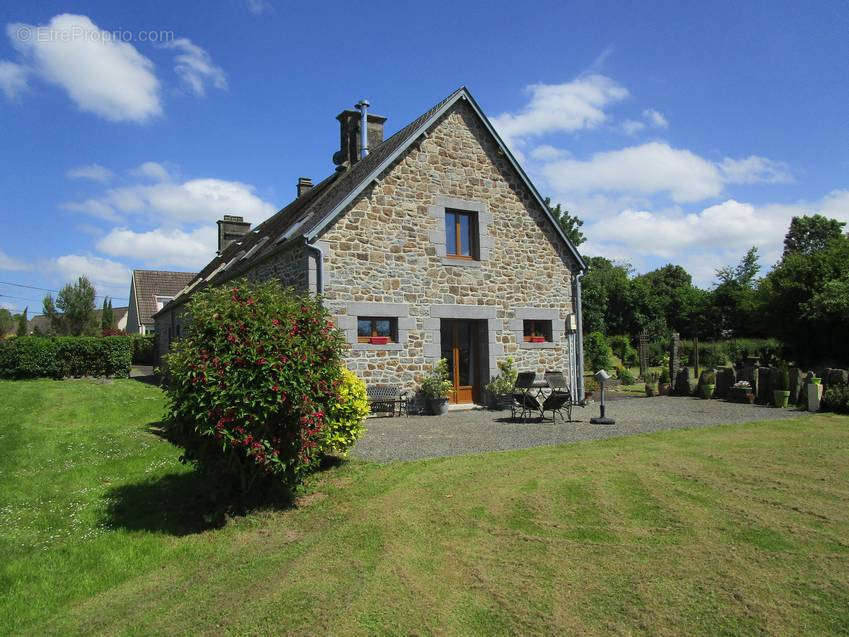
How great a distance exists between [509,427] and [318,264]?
5275 mm

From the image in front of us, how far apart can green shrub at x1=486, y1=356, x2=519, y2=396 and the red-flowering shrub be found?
324 inches

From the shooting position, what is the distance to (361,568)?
15.3ft

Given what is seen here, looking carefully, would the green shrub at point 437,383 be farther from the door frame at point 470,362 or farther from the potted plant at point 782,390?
the potted plant at point 782,390

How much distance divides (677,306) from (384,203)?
3596cm

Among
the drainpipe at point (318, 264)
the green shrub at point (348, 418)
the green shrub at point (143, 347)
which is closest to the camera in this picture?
the green shrub at point (348, 418)

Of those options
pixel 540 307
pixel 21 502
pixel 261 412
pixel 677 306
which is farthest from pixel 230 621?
pixel 677 306

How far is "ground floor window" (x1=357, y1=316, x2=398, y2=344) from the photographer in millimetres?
12859

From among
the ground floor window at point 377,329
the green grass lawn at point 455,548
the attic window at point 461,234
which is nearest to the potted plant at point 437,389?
the ground floor window at point 377,329

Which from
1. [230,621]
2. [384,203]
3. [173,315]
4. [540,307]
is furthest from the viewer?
[173,315]

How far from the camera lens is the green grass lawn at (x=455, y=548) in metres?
3.92

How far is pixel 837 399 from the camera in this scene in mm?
12914

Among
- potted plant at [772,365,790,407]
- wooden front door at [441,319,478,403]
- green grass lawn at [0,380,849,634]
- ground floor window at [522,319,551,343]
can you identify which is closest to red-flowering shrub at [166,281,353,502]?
green grass lawn at [0,380,849,634]

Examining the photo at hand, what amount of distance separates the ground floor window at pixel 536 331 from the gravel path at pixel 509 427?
2.14 metres

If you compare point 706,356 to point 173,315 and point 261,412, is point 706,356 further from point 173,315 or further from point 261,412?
point 261,412
